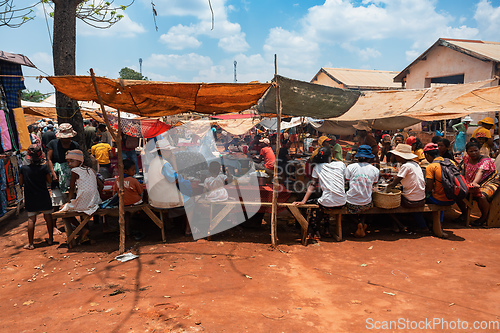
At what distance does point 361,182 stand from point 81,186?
4853 millimetres

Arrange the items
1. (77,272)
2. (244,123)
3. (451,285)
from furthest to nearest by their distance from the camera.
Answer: (244,123) < (77,272) < (451,285)

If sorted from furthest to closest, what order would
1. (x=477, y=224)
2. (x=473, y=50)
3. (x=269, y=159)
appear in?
(x=473, y=50), (x=269, y=159), (x=477, y=224)

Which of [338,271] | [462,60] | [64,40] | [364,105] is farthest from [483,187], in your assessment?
[462,60]

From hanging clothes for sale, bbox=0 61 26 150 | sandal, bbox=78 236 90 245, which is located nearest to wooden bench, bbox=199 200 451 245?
sandal, bbox=78 236 90 245

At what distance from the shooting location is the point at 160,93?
16.6ft

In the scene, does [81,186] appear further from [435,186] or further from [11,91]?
[435,186]

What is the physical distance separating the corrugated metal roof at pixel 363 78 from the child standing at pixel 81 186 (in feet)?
69.6

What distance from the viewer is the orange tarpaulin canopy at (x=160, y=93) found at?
4.62 metres

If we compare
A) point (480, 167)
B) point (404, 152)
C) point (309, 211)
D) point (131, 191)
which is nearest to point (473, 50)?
point (480, 167)

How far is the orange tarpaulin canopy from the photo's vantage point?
4625 millimetres

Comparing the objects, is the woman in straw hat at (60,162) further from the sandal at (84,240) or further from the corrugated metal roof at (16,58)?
the corrugated metal roof at (16,58)

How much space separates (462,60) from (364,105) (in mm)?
11531

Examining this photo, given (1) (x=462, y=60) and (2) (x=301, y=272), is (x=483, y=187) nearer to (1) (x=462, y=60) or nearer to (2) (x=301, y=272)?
(2) (x=301, y=272)

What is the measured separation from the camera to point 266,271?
4.32m
